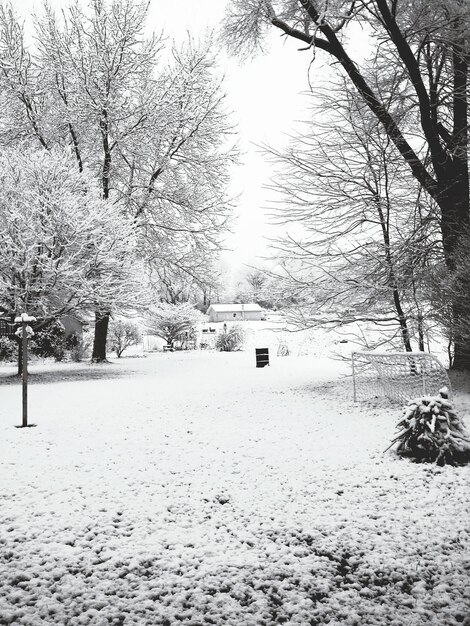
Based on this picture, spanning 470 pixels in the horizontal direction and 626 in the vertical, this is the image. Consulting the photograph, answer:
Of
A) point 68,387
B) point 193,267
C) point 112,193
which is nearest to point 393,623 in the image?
point 68,387

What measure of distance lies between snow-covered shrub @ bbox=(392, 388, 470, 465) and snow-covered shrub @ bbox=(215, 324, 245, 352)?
16.1 metres

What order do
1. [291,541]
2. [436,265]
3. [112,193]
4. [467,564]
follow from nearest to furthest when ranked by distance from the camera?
1. [467,564]
2. [291,541]
3. [436,265]
4. [112,193]

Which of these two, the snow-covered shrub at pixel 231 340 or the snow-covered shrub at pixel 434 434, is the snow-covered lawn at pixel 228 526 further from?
the snow-covered shrub at pixel 231 340

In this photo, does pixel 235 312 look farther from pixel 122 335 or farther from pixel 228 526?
pixel 228 526

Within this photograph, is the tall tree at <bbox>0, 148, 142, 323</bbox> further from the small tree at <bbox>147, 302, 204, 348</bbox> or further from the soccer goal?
the small tree at <bbox>147, 302, 204, 348</bbox>

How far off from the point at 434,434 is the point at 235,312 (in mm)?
57195

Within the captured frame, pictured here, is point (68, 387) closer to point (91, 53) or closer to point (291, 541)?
point (291, 541)

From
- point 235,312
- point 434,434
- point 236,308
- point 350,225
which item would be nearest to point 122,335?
point 350,225

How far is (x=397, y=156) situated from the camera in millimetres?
8094

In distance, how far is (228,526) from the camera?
291 centimetres

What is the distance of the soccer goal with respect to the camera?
6277 millimetres

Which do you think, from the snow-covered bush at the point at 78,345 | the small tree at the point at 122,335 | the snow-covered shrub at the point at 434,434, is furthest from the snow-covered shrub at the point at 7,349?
the snow-covered shrub at the point at 434,434

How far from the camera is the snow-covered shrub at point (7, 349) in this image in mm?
16688

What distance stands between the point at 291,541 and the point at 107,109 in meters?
15.2
